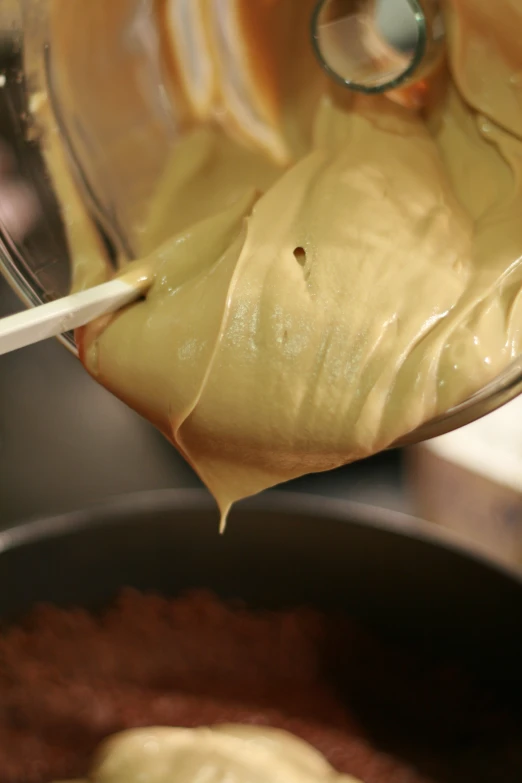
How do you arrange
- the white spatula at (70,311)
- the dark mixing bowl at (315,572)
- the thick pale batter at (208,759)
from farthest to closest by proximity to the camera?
the dark mixing bowl at (315,572) → the thick pale batter at (208,759) → the white spatula at (70,311)

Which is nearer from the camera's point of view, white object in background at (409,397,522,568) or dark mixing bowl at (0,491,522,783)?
dark mixing bowl at (0,491,522,783)

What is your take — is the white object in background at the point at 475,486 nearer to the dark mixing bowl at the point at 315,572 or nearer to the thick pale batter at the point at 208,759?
the dark mixing bowl at the point at 315,572

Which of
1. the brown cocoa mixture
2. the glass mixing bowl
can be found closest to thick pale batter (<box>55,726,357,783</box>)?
the brown cocoa mixture

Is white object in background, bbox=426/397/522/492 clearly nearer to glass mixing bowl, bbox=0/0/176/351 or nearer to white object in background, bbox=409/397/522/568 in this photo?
white object in background, bbox=409/397/522/568

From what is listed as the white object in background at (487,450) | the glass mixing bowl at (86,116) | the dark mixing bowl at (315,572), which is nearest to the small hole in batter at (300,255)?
the glass mixing bowl at (86,116)

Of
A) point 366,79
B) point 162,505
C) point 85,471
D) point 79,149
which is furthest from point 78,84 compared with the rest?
point 85,471

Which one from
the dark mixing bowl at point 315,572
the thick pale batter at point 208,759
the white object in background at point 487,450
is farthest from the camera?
the white object in background at point 487,450

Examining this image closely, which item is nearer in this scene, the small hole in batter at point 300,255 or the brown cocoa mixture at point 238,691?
the small hole in batter at point 300,255
